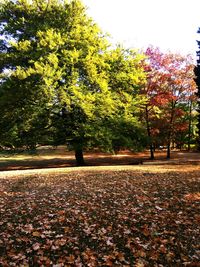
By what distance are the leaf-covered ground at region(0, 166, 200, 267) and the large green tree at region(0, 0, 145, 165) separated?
10822 millimetres

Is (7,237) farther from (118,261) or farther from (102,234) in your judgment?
(118,261)

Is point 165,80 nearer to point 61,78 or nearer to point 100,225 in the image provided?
point 61,78

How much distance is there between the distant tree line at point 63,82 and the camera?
20.7 meters

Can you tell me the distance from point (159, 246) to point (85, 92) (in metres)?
16.6

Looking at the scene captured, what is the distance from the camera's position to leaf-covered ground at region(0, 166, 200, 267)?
555 centimetres

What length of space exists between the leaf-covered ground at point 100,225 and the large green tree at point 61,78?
1082cm

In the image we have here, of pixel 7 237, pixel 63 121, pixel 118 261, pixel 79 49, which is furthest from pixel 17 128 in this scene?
pixel 118 261

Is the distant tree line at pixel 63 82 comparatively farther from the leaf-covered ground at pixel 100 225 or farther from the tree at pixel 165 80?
the leaf-covered ground at pixel 100 225

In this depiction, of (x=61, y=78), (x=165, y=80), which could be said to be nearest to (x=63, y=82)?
(x=61, y=78)

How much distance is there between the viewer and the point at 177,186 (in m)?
10.7

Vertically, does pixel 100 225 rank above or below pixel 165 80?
below

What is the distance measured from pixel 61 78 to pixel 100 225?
15.4 m

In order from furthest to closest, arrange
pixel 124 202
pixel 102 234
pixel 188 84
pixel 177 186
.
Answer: pixel 188 84, pixel 177 186, pixel 124 202, pixel 102 234

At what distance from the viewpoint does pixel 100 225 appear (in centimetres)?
694
